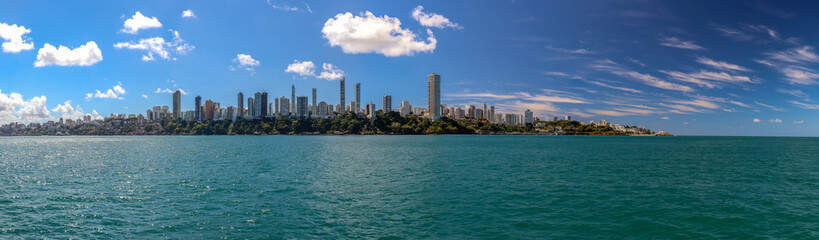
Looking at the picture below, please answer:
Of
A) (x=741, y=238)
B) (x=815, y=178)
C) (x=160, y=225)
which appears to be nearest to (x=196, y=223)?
(x=160, y=225)

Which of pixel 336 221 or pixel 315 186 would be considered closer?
pixel 336 221

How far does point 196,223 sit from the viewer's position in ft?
77.5

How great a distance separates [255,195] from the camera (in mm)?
33188

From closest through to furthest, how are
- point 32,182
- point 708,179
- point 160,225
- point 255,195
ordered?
point 160,225 → point 255,195 → point 32,182 → point 708,179

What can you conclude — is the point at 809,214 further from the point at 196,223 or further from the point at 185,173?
the point at 185,173

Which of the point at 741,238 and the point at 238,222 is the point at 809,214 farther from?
the point at 238,222

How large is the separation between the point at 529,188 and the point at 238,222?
25.4 meters

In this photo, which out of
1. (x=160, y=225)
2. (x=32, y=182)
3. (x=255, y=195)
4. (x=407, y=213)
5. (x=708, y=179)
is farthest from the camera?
(x=708, y=179)

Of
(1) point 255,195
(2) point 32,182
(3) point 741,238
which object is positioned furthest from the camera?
(2) point 32,182

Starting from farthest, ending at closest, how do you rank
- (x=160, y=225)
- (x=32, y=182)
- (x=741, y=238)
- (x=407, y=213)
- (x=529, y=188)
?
(x=32, y=182) → (x=529, y=188) → (x=407, y=213) → (x=160, y=225) → (x=741, y=238)

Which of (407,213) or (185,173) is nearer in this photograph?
(407,213)

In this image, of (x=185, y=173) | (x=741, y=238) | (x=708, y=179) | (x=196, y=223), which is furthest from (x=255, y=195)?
(x=708, y=179)

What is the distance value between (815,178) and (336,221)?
58106 millimetres

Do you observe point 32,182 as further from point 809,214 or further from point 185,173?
point 809,214
